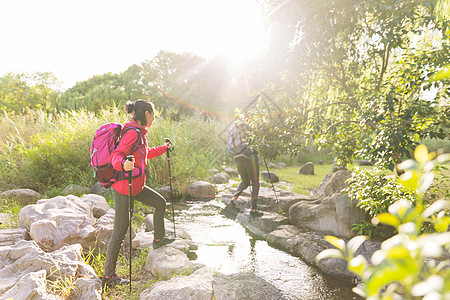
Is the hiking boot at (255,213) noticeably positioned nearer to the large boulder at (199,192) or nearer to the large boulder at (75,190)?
the large boulder at (199,192)

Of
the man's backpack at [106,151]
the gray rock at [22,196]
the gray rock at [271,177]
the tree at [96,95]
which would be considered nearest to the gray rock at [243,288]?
the man's backpack at [106,151]

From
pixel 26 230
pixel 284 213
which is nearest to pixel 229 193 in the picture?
pixel 284 213

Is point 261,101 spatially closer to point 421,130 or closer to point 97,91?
point 421,130

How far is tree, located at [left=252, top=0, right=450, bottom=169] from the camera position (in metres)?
3.72

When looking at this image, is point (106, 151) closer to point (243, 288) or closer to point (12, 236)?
point (12, 236)

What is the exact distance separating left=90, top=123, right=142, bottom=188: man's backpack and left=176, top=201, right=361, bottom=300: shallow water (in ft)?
7.43

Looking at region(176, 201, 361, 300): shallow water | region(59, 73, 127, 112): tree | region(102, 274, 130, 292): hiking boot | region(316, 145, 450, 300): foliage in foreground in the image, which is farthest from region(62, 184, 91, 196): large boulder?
region(59, 73, 127, 112): tree

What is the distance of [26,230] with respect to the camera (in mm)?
4469

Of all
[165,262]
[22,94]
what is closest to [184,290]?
[165,262]

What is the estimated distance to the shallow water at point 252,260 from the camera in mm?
3957

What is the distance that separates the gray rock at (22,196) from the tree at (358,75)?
20.4ft

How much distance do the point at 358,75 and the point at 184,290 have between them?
5.12m

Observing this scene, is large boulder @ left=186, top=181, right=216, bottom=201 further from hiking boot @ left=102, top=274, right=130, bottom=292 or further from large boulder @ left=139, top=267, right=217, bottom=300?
large boulder @ left=139, top=267, right=217, bottom=300

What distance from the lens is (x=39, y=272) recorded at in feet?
9.50
